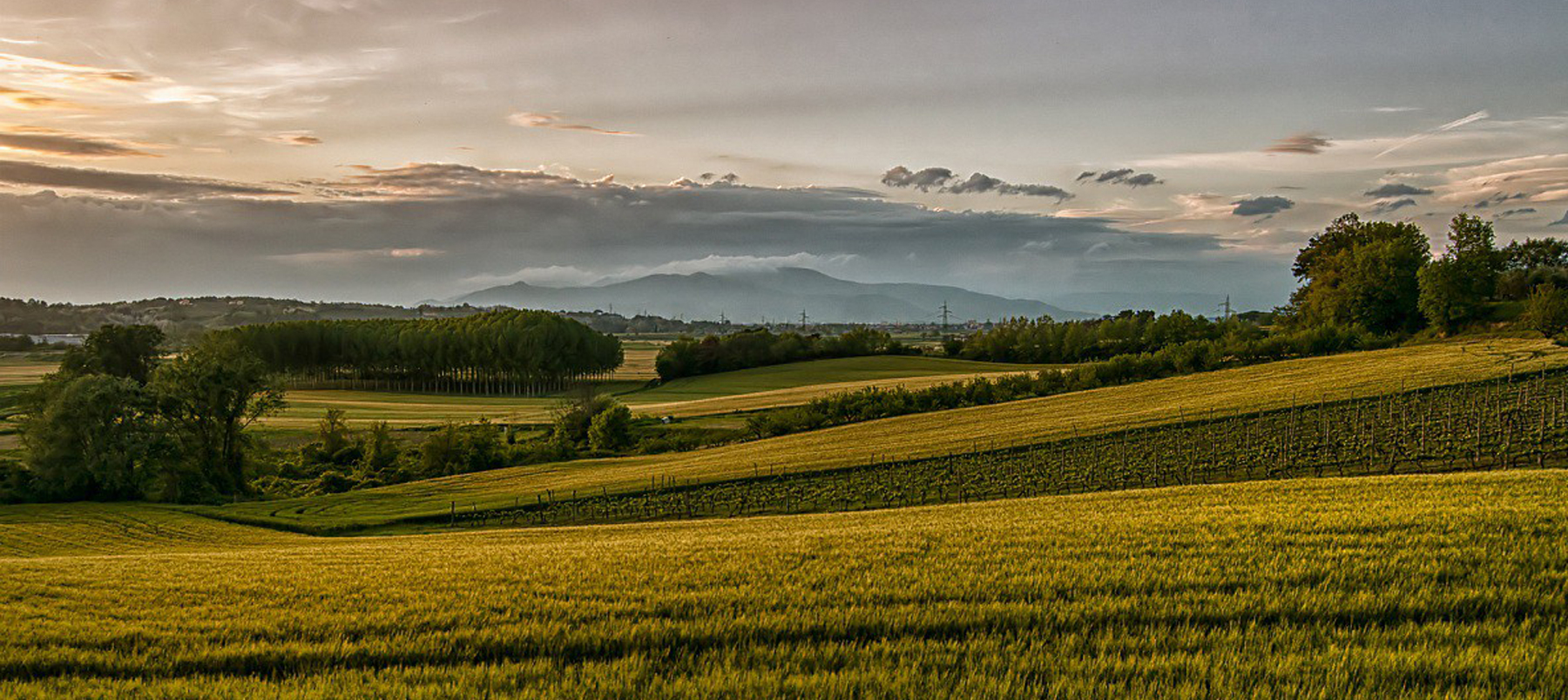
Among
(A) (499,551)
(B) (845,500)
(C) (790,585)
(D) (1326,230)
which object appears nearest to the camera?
(C) (790,585)

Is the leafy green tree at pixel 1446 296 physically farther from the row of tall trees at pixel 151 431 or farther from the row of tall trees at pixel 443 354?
the row of tall trees at pixel 443 354

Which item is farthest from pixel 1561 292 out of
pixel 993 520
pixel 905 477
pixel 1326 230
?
pixel 993 520

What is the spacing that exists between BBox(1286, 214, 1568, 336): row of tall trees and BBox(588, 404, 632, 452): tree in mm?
75219

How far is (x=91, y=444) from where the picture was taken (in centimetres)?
5381

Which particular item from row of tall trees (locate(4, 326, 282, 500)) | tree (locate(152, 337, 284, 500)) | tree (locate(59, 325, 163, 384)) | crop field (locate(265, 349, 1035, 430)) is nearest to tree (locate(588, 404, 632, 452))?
crop field (locate(265, 349, 1035, 430))

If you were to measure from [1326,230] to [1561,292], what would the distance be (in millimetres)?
47484

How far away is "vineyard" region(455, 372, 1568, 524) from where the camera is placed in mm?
35812

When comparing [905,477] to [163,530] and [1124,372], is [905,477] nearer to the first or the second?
[163,530]

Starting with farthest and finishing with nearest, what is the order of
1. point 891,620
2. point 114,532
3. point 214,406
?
point 214,406, point 114,532, point 891,620

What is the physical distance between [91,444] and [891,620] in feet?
207

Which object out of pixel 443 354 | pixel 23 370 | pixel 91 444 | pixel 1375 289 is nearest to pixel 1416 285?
pixel 1375 289

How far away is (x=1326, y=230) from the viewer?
398 feet

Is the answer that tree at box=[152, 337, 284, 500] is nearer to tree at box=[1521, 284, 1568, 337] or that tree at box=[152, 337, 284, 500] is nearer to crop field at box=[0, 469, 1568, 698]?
crop field at box=[0, 469, 1568, 698]

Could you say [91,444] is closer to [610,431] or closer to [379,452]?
[379,452]
